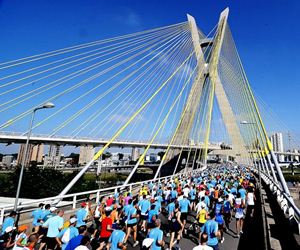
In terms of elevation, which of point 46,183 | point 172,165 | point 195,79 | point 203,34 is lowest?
point 46,183

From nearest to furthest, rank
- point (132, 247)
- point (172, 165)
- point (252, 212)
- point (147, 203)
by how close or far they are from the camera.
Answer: point (132, 247) < point (147, 203) < point (252, 212) < point (172, 165)

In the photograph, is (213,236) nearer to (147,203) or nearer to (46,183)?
(147,203)

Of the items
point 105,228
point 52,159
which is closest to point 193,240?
point 105,228

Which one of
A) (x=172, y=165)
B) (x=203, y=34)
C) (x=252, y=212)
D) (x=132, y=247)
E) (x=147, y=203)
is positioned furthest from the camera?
(x=172, y=165)

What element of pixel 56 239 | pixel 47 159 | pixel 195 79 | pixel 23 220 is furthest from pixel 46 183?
pixel 47 159

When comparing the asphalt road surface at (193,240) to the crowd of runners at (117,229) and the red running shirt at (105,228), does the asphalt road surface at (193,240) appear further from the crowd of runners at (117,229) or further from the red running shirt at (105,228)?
the red running shirt at (105,228)

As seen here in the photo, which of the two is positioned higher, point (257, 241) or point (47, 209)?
point (47, 209)

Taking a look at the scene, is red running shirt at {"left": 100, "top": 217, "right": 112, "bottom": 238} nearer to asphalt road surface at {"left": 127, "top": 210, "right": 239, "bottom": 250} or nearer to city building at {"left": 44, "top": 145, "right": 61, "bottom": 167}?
asphalt road surface at {"left": 127, "top": 210, "right": 239, "bottom": 250}

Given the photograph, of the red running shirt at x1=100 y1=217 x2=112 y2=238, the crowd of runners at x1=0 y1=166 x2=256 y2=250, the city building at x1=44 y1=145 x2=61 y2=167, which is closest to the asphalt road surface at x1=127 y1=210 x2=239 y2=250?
the crowd of runners at x1=0 y1=166 x2=256 y2=250

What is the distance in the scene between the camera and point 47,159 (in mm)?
138875

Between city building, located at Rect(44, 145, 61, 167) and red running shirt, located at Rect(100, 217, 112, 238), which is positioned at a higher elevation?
city building, located at Rect(44, 145, 61, 167)

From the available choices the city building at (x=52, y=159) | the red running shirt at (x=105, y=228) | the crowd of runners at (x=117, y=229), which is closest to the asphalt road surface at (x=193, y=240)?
the crowd of runners at (x=117, y=229)

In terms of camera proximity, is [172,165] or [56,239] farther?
[172,165]

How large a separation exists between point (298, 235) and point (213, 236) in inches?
75.1
